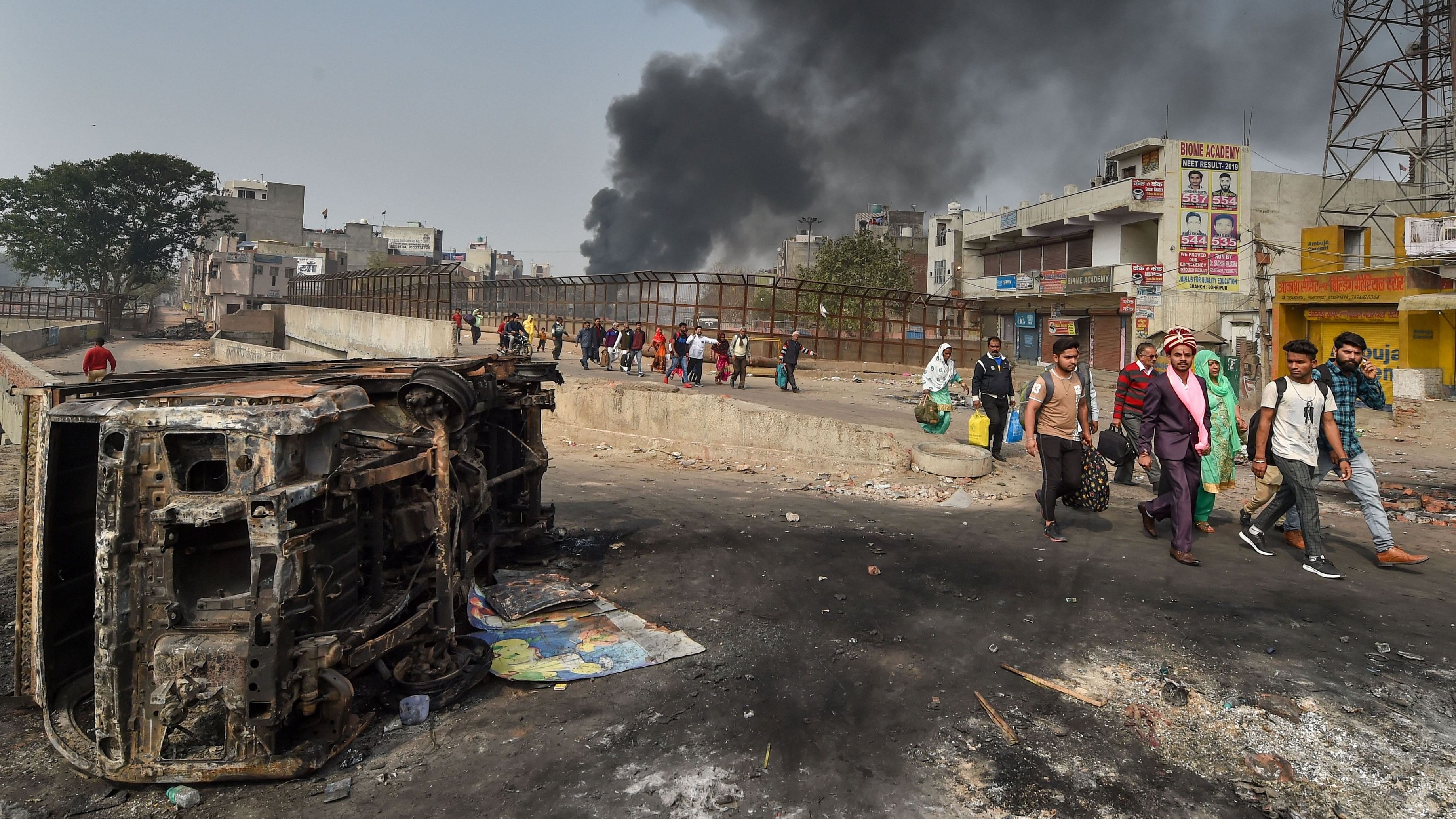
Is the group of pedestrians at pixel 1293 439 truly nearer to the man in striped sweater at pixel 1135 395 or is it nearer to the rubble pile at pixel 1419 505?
the man in striped sweater at pixel 1135 395

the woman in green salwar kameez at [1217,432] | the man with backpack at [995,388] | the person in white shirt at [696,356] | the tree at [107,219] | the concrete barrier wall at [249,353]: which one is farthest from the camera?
the tree at [107,219]

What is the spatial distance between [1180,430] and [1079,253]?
98.6ft

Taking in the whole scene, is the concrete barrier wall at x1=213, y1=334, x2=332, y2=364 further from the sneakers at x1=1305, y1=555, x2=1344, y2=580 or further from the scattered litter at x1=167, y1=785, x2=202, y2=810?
the sneakers at x1=1305, y1=555, x2=1344, y2=580

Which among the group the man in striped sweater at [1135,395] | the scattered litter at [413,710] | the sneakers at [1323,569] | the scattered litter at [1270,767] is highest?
the man in striped sweater at [1135,395]

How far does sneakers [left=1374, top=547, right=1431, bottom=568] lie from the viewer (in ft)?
18.7

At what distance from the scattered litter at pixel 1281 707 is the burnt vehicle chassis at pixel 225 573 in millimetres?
3519

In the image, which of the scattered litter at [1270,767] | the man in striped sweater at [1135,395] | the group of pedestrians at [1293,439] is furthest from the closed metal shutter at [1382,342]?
the scattered litter at [1270,767]

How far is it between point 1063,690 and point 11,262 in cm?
7864

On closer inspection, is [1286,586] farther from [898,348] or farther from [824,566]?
[898,348]

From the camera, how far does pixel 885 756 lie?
3.26 m

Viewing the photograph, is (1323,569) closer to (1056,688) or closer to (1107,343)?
(1056,688)

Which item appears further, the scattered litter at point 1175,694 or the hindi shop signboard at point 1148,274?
the hindi shop signboard at point 1148,274

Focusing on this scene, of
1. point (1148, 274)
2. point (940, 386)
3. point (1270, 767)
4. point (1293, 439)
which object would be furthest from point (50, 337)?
point (1270, 767)

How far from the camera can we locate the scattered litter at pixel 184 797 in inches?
117
